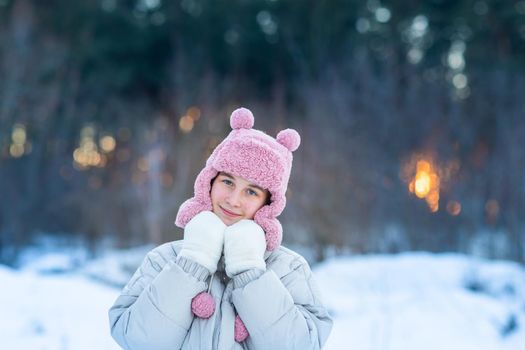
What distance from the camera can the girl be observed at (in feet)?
7.22

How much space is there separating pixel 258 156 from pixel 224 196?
0.19 metres

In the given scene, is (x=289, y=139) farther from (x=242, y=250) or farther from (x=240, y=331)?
(x=240, y=331)

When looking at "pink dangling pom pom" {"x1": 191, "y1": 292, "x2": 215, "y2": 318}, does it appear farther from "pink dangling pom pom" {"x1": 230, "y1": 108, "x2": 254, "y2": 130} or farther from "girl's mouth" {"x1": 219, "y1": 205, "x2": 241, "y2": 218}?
"pink dangling pom pom" {"x1": 230, "y1": 108, "x2": 254, "y2": 130}

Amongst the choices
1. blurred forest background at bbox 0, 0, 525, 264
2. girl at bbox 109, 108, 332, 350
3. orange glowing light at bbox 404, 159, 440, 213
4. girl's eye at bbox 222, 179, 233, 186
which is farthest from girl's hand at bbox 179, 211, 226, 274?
orange glowing light at bbox 404, 159, 440, 213

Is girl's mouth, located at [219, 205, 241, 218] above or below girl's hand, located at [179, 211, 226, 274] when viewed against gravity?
above

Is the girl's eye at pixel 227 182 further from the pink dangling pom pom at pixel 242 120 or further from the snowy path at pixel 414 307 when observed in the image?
the snowy path at pixel 414 307

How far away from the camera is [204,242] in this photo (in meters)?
2.25

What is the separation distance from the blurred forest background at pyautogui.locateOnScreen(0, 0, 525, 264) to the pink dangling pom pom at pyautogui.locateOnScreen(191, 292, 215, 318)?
8.94m

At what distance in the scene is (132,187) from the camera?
53.7ft

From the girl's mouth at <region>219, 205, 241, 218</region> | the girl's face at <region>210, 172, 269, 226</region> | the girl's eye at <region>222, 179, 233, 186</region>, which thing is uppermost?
the girl's eye at <region>222, 179, 233, 186</region>

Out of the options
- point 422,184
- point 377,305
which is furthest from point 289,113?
point 377,305

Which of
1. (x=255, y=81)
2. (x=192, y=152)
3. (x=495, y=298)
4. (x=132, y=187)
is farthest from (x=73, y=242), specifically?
(x=495, y=298)

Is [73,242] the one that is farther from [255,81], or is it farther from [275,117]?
[255,81]

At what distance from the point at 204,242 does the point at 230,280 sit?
222mm
